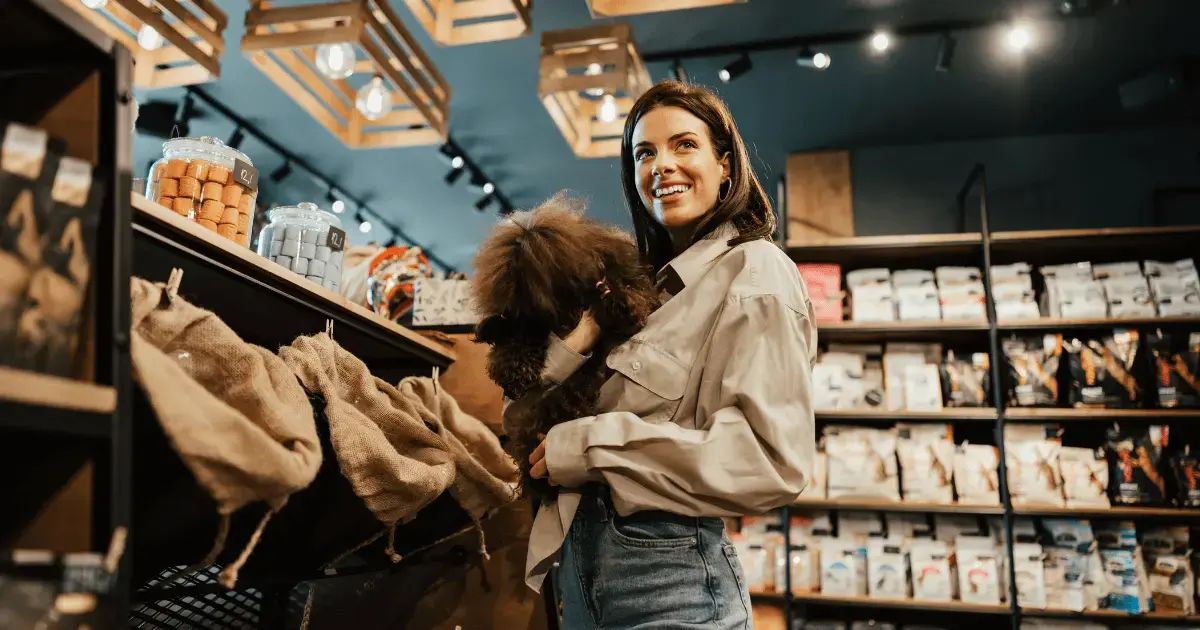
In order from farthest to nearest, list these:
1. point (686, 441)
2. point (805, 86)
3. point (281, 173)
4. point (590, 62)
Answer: point (281, 173) → point (805, 86) → point (590, 62) → point (686, 441)

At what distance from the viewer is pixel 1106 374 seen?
3836mm

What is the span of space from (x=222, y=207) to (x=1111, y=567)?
388 centimetres

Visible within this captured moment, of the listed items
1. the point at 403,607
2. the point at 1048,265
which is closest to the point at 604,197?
the point at 1048,265

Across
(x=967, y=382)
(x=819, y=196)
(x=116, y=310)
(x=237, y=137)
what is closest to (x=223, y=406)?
(x=116, y=310)

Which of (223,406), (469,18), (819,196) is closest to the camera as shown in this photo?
(223,406)

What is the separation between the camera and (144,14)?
2525 mm

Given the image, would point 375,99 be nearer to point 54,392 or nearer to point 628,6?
point 628,6

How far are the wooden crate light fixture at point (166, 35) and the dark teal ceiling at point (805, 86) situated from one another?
121cm

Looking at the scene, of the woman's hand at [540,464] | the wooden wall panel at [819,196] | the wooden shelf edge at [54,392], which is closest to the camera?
the wooden shelf edge at [54,392]

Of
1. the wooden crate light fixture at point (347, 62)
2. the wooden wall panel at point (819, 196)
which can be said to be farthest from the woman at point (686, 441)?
the wooden wall panel at point (819, 196)

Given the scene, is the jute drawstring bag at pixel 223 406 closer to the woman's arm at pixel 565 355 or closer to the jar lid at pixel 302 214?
the woman's arm at pixel 565 355

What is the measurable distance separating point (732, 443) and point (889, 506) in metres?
3.01

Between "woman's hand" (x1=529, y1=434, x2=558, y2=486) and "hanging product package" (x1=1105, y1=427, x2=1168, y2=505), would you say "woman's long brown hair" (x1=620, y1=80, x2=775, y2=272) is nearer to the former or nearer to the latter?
"woman's hand" (x1=529, y1=434, x2=558, y2=486)

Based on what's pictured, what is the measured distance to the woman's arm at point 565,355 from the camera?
4.50 ft
